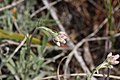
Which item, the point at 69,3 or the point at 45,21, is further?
the point at 69,3

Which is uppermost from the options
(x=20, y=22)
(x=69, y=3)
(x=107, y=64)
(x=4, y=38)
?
(x=69, y=3)

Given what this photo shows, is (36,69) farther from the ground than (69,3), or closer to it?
closer to it

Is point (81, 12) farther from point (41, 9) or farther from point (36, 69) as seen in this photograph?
point (36, 69)

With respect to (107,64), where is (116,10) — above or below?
above

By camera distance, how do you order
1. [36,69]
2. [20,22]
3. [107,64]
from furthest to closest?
1. [20,22]
2. [36,69]
3. [107,64]

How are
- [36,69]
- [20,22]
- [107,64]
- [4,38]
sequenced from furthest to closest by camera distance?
[20,22] → [4,38] → [36,69] → [107,64]

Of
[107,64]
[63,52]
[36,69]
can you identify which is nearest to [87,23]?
[63,52]

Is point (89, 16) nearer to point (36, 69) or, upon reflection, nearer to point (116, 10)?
point (116, 10)

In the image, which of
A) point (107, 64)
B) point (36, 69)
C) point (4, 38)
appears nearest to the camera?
point (107, 64)

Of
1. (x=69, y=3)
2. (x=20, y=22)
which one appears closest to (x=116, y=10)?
(x=69, y=3)
